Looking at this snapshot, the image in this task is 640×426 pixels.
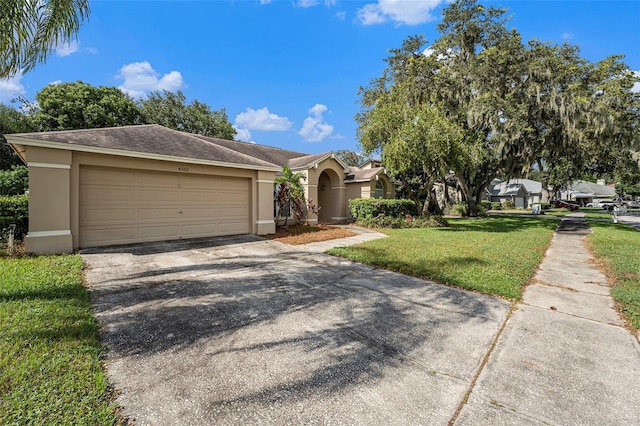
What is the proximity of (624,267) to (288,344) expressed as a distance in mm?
8295

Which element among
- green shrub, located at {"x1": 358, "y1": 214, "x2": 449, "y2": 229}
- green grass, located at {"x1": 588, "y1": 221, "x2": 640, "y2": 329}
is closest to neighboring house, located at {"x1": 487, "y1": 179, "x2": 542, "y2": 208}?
green shrub, located at {"x1": 358, "y1": 214, "x2": 449, "y2": 229}

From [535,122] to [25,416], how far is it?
2144 cm

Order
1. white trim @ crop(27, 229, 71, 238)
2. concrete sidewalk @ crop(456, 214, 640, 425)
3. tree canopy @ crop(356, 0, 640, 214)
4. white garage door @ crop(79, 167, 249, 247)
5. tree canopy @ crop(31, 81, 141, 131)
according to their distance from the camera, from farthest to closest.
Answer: tree canopy @ crop(31, 81, 141, 131) → tree canopy @ crop(356, 0, 640, 214) → white garage door @ crop(79, 167, 249, 247) → white trim @ crop(27, 229, 71, 238) → concrete sidewalk @ crop(456, 214, 640, 425)

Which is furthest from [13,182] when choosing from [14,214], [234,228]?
[234,228]

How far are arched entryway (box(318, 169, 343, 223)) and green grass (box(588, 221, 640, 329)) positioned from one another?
1136 centimetres

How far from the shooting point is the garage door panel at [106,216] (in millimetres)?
7707

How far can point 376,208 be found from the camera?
14977 mm

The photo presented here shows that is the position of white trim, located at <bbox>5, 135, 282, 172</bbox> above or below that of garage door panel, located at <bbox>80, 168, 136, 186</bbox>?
above

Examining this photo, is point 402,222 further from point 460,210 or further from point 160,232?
point 460,210

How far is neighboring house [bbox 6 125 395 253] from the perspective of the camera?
691 centimetres

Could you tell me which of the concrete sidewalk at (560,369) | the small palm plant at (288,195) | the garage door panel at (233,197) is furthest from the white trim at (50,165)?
the concrete sidewalk at (560,369)

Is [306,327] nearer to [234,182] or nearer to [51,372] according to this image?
[51,372]

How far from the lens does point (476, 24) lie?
1834cm

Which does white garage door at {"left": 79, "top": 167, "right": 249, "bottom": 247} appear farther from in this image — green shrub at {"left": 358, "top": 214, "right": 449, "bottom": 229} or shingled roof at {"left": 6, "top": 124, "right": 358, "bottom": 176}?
green shrub at {"left": 358, "top": 214, "right": 449, "bottom": 229}
